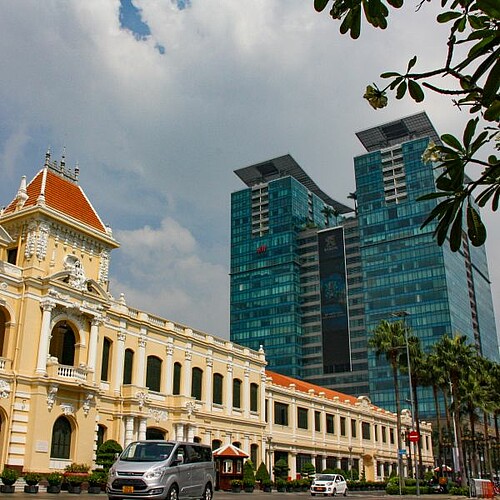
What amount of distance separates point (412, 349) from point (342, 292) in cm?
9603

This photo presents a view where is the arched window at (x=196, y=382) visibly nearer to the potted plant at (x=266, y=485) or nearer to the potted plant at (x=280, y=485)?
the potted plant at (x=266, y=485)

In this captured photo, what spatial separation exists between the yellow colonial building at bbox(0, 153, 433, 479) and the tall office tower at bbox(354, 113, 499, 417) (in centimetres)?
8220

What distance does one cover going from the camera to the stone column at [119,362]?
40.3 meters

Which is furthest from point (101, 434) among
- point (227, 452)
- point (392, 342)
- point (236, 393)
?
point (392, 342)

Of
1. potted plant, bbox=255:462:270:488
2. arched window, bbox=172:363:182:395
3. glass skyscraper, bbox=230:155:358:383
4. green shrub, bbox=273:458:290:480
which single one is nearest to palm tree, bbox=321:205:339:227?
glass skyscraper, bbox=230:155:358:383

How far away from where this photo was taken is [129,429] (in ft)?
130

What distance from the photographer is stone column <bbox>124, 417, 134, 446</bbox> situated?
39.6 m

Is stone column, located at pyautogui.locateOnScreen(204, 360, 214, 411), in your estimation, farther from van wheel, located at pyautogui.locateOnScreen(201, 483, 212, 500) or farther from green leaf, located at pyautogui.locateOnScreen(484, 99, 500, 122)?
green leaf, located at pyautogui.locateOnScreen(484, 99, 500, 122)

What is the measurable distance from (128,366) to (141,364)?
940 mm

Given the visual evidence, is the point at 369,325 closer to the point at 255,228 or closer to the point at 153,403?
the point at 255,228

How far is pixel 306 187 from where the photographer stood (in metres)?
176

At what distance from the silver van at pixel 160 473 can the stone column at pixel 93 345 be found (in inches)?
703

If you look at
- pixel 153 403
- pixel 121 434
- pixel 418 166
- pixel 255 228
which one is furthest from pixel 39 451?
pixel 255 228

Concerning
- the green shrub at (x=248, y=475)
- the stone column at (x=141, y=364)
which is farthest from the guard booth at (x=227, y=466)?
the stone column at (x=141, y=364)
